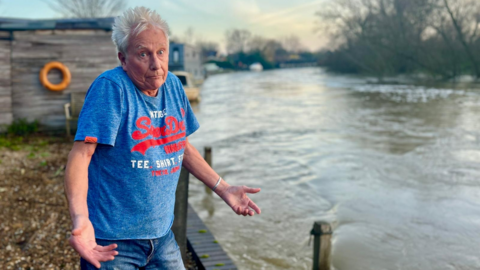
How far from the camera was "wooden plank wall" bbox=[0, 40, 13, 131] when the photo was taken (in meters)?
10.9

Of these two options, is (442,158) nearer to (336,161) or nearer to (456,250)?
(336,161)

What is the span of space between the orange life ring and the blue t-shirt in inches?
391

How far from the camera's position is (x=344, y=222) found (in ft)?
22.1

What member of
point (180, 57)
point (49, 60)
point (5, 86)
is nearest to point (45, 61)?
point (49, 60)

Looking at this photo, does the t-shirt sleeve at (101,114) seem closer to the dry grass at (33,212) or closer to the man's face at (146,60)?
the man's face at (146,60)

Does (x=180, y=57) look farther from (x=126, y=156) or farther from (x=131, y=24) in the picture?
(x=126, y=156)

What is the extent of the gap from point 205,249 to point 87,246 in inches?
117

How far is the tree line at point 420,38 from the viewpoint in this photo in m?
37.5

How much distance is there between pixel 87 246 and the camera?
65.6 inches

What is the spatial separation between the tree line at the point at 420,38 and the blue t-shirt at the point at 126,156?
1573 inches

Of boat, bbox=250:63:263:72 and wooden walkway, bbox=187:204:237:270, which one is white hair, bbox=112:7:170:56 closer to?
wooden walkway, bbox=187:204:237:270

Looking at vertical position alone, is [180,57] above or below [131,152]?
above

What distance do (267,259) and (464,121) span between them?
1413cm

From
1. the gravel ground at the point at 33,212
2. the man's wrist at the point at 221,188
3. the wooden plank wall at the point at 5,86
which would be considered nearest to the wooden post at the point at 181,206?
the gravel ground at the point at 33,212
